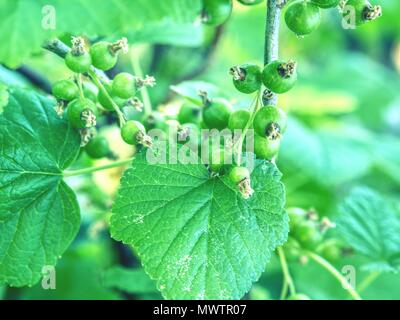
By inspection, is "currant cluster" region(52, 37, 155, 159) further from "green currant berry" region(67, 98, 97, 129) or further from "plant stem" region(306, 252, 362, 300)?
"plant stem" region(306, 252, 362, 300)

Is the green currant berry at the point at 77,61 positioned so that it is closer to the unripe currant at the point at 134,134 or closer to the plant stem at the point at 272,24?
the unripe currant at the point at 134,134

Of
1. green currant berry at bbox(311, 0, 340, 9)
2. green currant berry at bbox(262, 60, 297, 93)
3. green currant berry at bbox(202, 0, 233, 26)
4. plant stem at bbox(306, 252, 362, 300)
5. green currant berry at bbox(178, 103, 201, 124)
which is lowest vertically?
plant stem at bbox(306, 252, 362, 300)

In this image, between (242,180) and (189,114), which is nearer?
(242,180)

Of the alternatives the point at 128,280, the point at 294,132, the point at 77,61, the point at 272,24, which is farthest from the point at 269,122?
the point at 294,132

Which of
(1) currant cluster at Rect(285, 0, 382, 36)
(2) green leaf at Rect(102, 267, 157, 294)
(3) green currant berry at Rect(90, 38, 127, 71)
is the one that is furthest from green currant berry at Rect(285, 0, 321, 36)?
(2) green leaf at Rect(102, 267, 157, 294)

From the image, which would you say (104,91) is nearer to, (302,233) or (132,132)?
(132,132)
